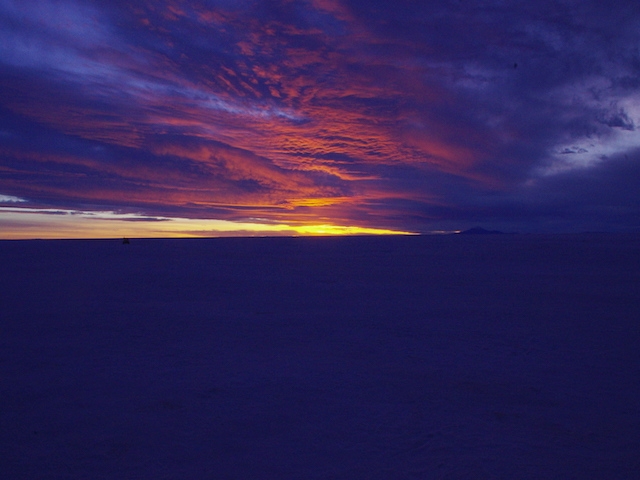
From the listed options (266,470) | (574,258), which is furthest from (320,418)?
(574,258)

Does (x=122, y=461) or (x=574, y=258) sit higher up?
(x=574, y=258)

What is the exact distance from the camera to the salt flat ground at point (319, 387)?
4.02 meters

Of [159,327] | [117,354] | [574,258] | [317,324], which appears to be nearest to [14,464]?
[117,354]

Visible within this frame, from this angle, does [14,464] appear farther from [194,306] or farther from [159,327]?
[194,306]

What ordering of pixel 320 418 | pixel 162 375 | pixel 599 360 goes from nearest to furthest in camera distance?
pixel 320 418, pixel 162 375, pixel 599 360

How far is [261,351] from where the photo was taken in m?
7.02

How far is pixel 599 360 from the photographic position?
6684 millimetres

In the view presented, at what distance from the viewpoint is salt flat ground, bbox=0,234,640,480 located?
4016mm

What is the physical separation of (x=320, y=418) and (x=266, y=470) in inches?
→ 40.9

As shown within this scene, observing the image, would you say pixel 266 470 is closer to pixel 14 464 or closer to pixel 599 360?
pixel 14 464

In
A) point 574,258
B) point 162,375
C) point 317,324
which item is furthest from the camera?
point 574,258

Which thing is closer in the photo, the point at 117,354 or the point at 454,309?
the point at 117,354

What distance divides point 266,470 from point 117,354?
13.2ft

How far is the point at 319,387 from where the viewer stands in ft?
18.3
